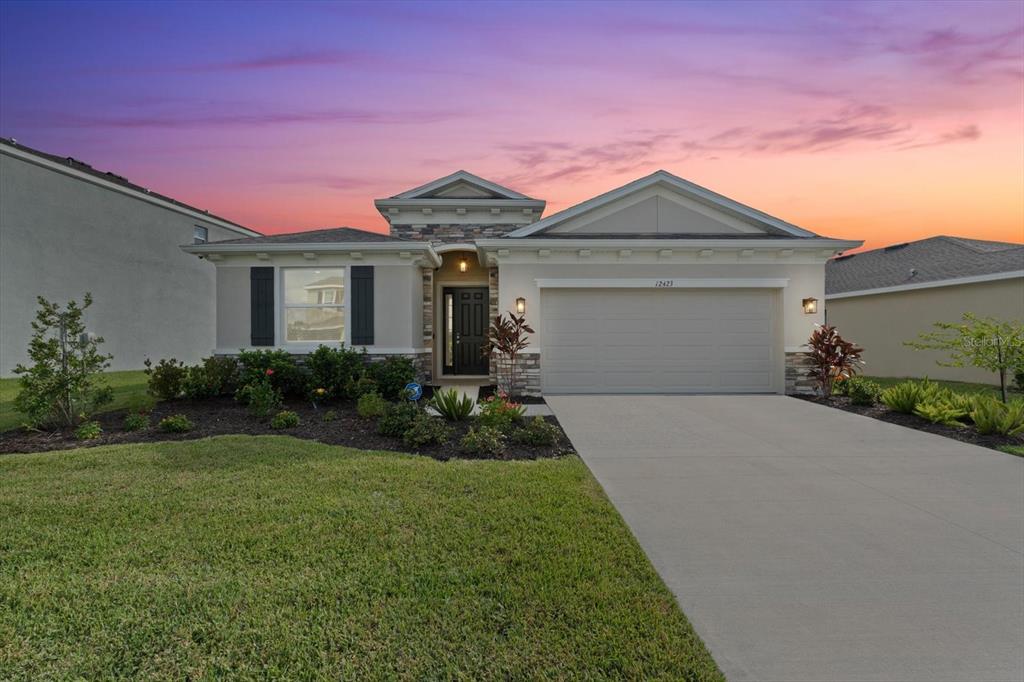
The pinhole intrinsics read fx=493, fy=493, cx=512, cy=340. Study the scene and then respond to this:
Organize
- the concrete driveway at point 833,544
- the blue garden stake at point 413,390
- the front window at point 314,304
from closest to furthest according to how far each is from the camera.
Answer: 1. the concrete driveway at point 833,544
2. the blue garden stake at point 413,390
3. the front window at point 314,304

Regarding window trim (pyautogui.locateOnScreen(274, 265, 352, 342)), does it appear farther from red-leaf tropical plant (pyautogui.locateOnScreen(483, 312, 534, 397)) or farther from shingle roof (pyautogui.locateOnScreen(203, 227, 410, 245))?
red-leaf tropical plant (pyautogui.locateOnScreen(483, 312, 534, 397))

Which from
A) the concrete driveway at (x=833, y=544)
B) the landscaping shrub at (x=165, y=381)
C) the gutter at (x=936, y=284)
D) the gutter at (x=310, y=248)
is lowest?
the concrete driveway at (x=833, y=544)

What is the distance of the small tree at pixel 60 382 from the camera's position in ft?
22.2

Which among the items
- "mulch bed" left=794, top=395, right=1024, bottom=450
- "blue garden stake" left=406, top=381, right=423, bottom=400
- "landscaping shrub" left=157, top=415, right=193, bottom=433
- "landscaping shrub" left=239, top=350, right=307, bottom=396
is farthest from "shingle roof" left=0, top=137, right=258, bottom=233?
"mulch bed" left=794, top=395, right=1024, bottom=450

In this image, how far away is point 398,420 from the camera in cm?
666

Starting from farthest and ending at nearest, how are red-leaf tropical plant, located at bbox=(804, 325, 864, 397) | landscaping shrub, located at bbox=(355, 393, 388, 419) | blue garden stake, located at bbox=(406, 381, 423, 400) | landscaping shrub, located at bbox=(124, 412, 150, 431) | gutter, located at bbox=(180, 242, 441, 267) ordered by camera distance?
1. gutter, located at bbox=(180, 242, 441, 267)
2. red-leaf tropical plant, located at bbox=(804, 325, 864, 397)
3. blue garden stake, located at bbox=(406, 381, 423, 400)
4. landscaping shrub, located at bbox=(355, 393, 388, 419)
5. landscaping shrub, located at bbox=(124, 412, 150, 431)

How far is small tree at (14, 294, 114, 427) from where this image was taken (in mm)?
6766

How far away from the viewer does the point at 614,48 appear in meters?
9.40

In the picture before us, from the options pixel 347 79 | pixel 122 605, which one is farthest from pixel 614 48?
pixel 122 605

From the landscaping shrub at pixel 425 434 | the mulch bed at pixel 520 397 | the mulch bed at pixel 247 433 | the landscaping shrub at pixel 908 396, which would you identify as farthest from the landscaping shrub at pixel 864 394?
the landscaping shrub at pixel 425 434

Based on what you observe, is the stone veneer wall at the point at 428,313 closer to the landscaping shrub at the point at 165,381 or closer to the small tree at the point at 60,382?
the landscaping shrub at the point at 165,381

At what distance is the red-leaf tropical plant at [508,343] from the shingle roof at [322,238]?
9.00 ft

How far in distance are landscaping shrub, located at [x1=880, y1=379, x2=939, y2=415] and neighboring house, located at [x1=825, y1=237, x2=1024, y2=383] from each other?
6.49 metres

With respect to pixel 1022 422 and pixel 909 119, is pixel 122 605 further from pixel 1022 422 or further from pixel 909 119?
pixel 909 119
